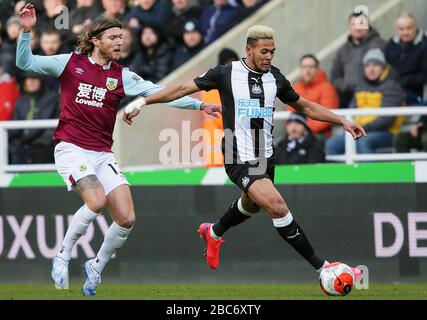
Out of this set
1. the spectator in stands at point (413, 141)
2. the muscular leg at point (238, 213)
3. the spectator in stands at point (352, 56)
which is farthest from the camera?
the spectator in stands at point (352, 56)

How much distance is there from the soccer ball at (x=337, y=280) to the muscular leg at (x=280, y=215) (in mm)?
193

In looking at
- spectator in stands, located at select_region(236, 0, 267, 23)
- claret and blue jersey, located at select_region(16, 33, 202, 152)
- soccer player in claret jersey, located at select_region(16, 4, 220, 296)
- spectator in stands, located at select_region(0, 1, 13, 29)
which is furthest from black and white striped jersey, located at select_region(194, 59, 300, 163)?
spectator in stands, located at select_region(0, 1, 13, 29)

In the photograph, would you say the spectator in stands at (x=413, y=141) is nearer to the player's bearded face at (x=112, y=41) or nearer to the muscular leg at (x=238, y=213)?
the muscular leg at (x=238, y=213)

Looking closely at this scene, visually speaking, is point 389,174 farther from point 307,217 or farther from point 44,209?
point 44,209

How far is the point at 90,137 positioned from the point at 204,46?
541 cm

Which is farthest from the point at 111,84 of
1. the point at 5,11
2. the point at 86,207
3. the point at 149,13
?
the point at 5,11

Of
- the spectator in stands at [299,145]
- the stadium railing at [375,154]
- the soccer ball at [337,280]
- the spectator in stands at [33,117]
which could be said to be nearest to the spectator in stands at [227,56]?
the spectator in stands at [299,145]

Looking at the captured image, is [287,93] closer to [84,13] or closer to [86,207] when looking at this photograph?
[86,207]

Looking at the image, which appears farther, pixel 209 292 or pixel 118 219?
pixel 209 292

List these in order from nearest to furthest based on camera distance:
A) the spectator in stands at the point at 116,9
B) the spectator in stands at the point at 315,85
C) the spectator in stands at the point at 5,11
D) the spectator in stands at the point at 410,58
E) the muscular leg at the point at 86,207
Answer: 1. the muscular leg at the point at 86,207
2. the spectator in stands at the point at 410,58
3. the spectator in stands at the point at 315,85
4. the spectator in stands at the point at 116,9
5. the spectator in stands at the point at 5,11

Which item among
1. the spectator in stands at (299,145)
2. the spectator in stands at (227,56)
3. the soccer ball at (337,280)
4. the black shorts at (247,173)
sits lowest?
the soccer ball at (337,280)

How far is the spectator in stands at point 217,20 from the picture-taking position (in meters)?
16.4

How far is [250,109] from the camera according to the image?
36.5 feet

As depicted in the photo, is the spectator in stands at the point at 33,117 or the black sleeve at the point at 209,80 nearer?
the black sleeve at the point at 209,80
